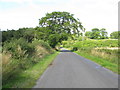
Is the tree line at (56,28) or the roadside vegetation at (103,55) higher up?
the tree line at (56,28)

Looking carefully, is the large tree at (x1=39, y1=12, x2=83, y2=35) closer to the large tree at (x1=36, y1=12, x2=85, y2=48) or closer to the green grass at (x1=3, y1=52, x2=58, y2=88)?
the large tree at (x1=36, y1=12, x2=85, y2=48)

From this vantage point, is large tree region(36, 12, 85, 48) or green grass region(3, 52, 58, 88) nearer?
green grass region(3, 52, 58, 88)

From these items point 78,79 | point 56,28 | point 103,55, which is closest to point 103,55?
point 103,55

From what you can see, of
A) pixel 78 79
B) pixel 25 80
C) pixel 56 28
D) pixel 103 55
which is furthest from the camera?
pixel 56 28

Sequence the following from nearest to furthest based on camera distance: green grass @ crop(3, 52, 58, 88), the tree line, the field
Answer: green grass @ crop(3, 52, 58, 88) → the field → the tree line

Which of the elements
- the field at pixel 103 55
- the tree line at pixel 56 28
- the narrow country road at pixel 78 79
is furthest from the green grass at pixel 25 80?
the tree line at pixel 56 28

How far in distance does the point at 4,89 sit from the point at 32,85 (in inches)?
51.1

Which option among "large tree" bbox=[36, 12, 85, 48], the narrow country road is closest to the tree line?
"large tree" bbox=[36, 12, 85, 48]

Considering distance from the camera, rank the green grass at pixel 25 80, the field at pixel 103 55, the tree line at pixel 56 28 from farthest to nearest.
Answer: the tree line at pixel 56 28
the field at pixel 103 55
the green grass at pixel 25 80

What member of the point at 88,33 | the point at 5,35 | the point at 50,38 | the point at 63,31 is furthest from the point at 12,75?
the point at 88,33

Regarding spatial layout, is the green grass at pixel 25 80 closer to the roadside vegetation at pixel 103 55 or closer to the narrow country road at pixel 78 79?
the narrow country road at pixel 78 79

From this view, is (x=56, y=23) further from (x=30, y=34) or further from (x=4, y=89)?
(x=4, y=89)

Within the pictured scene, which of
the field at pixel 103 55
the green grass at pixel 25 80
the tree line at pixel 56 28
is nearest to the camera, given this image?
the green grass at pixel 25 80

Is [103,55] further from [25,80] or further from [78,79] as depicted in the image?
[25,80]
